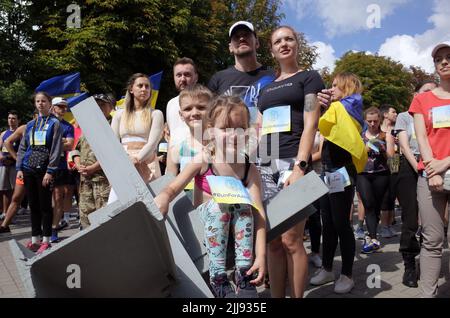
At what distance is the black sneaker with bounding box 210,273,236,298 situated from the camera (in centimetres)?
200

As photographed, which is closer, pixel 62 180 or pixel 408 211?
pixel 408 211

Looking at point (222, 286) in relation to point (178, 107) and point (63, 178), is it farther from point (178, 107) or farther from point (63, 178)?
point (63, 178)

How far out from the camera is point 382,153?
533cm

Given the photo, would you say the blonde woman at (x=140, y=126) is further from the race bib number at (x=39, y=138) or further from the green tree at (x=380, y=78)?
the green tree at (x=380, y=78)

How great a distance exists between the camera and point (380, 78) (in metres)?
38.6

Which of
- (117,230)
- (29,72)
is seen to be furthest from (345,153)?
(29,72)

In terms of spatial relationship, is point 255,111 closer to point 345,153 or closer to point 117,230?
point 345,153

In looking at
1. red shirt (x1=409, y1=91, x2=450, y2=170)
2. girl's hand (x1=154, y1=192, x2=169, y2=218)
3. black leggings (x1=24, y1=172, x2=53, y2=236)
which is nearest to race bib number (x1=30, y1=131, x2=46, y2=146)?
black leggings (x1=24, y1=172, x2=53, y2=236)

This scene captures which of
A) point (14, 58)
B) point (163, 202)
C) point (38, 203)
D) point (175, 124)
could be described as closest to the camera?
point (163, 202)

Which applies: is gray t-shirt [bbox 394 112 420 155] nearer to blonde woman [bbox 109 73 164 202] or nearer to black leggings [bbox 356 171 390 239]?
black leggings [bbox 356 171 390 239]

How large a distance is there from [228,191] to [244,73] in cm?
133

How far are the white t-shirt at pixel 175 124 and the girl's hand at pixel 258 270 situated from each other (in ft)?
4.02

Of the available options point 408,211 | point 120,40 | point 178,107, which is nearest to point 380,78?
point 120,40
